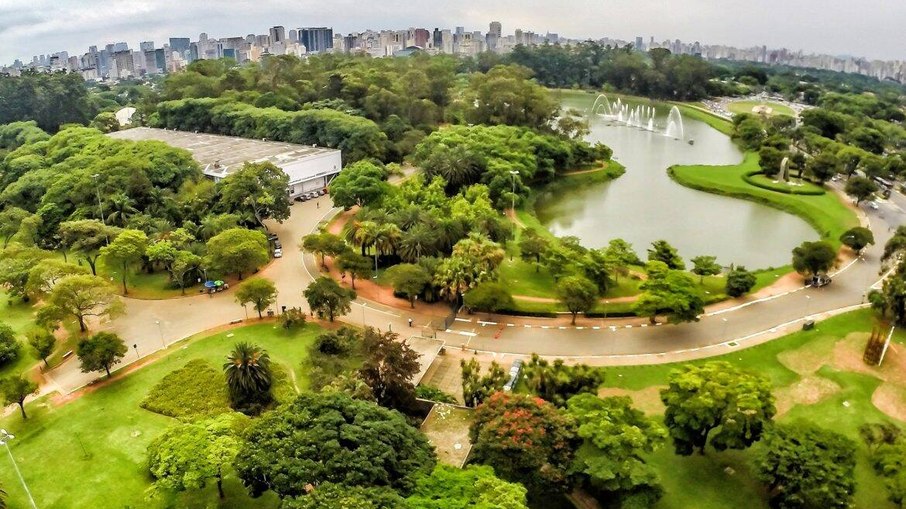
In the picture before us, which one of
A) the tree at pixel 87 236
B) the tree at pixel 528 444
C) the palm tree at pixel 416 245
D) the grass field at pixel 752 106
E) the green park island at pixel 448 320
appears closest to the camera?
the tree at pixel 528 444

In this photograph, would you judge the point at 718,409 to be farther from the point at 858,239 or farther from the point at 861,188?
the point at 861,188

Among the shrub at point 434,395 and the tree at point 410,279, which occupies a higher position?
the tree at point 410,279

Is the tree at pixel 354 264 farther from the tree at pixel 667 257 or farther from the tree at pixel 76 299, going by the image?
the tree at pixel 667 257

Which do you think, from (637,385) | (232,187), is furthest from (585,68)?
(637,385)

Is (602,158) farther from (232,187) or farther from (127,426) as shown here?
(127,426)

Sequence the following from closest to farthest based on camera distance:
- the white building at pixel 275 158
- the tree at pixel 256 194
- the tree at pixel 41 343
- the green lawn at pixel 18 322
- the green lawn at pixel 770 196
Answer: the tree at pixel 41 343 < the green lawn at pixel 18 322 < the tree at pixel 256 194 < the green lawn at pixel 770 196 < the white building at pixel 275 158

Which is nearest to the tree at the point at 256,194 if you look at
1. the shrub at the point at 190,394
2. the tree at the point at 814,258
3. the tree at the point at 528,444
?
the shrub at the point at 190,394
